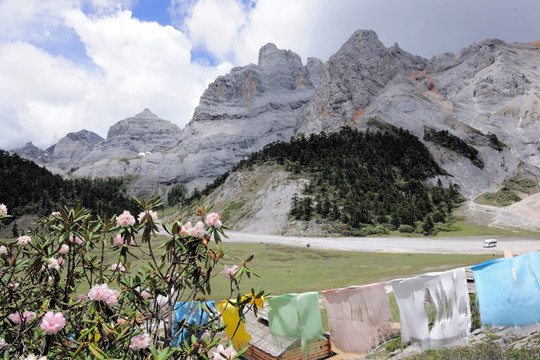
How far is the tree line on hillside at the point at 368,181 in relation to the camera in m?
56.6

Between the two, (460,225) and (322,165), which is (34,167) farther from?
(460,225)

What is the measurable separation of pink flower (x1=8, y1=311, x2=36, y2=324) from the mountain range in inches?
3459

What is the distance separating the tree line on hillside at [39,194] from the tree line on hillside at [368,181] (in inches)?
1621

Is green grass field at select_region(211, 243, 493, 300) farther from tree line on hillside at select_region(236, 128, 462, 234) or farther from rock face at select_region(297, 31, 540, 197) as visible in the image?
rock face at select_region(297, 31, 540, 197)

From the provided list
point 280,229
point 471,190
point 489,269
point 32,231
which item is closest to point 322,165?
point 280,229

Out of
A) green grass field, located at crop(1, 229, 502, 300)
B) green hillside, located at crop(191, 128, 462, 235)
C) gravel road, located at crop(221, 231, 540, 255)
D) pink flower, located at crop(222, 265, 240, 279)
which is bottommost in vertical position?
green grass field, located at crop(1, 229, 502, 300)

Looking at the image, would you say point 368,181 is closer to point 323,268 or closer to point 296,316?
point 323,268

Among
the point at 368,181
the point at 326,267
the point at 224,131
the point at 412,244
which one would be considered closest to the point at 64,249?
the point at 326,267

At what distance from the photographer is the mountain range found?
311 feet

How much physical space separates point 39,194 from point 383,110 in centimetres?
10697

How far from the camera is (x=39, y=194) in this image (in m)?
84.2

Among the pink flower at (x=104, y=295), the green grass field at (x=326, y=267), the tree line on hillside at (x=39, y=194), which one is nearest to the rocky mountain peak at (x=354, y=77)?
the tree line on hillside at (x=39, y=194)

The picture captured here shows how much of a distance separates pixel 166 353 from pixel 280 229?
57.8 metres

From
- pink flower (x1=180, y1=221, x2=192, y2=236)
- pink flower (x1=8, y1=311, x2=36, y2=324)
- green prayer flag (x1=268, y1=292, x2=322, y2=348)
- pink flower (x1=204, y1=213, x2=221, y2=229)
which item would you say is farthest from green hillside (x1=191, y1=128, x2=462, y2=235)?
pink flower (x1=8, y1=311, x2=36, y2=324)
